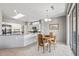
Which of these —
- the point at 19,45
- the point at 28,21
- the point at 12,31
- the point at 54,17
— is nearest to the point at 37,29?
the point at 28,21

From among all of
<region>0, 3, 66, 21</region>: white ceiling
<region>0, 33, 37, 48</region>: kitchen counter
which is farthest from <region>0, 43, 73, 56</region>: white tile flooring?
<region>0, 3, 66, 21</region>: white ceiling

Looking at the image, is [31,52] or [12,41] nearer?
[31,52]

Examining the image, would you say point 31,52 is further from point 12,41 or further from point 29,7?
point 29,7

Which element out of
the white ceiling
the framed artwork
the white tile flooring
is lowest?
the white tile flooring

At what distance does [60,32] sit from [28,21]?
10.4 feet

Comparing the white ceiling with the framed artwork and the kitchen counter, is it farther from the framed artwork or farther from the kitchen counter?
the framed artwork

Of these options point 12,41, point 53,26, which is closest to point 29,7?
point 12,41

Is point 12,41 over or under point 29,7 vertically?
under

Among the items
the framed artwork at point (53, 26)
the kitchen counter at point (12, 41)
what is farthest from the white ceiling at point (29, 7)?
the framed artwork at point (53, 26)

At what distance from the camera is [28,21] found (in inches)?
454

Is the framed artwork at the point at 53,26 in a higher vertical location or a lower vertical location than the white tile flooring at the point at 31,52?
higher

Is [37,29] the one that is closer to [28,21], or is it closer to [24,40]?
[28,21]

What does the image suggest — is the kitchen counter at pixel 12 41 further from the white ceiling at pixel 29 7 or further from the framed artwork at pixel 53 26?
the framed artwork at pixel 53 26

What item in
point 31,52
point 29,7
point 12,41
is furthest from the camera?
point 12,41
